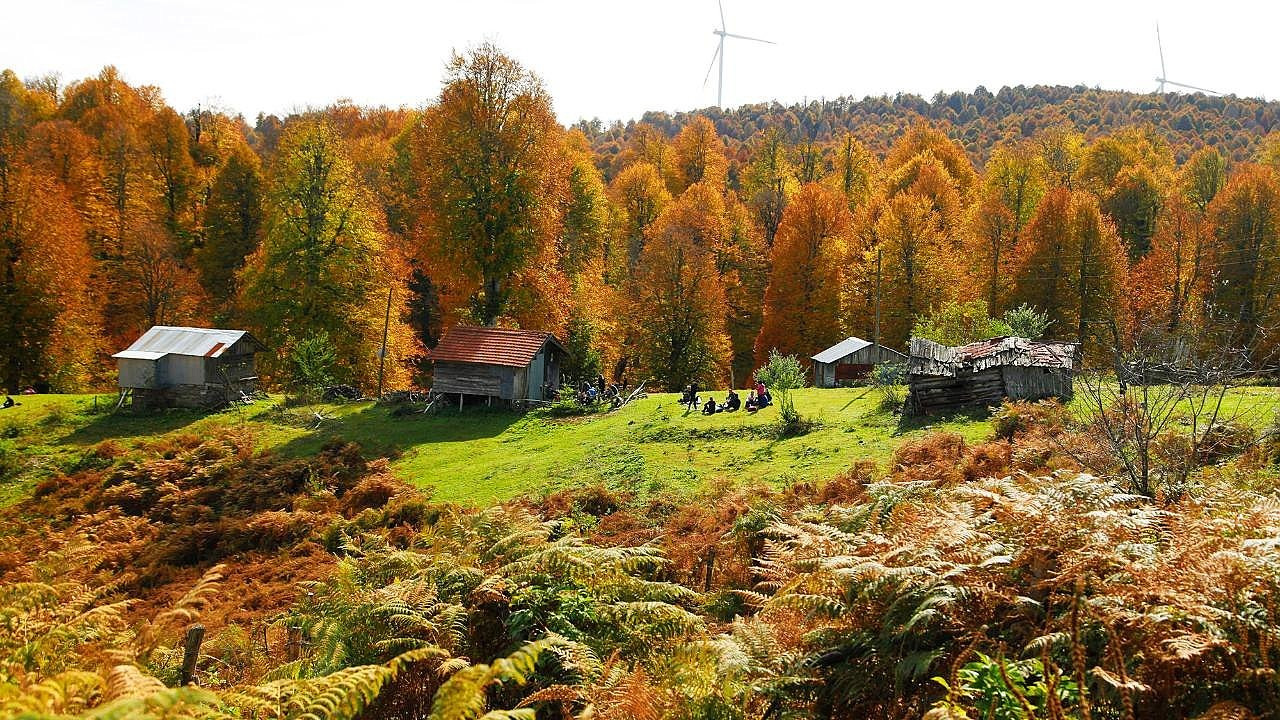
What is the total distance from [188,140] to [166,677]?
6938 cm

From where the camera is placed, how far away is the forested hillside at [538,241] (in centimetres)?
4044

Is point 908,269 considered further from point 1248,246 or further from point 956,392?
point 956,392

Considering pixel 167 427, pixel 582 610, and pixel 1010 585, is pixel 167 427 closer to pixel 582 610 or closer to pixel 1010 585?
pixel 582 610

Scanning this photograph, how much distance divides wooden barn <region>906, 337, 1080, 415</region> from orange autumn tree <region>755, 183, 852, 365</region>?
25563mm

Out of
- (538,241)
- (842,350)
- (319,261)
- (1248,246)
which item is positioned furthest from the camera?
(1248,246)

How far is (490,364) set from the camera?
35.9m

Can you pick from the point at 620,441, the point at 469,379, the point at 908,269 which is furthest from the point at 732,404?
the point at 908,269

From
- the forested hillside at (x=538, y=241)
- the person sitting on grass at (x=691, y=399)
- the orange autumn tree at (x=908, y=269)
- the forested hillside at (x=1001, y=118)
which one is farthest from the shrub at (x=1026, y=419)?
the forested hillside at (x=1001, y=118)

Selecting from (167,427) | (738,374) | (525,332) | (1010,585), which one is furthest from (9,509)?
(738,374)

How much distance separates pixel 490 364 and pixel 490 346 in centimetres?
117

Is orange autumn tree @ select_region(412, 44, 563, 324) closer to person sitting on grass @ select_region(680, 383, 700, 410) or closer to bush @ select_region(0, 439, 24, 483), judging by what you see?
person sitting on grass @ select_region(680, 383, 700, 410)

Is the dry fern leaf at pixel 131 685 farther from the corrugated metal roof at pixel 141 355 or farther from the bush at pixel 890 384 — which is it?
the corrugated metal roof at pixel 141 355

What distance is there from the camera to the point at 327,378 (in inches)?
1560

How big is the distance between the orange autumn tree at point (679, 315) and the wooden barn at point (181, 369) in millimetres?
23481
